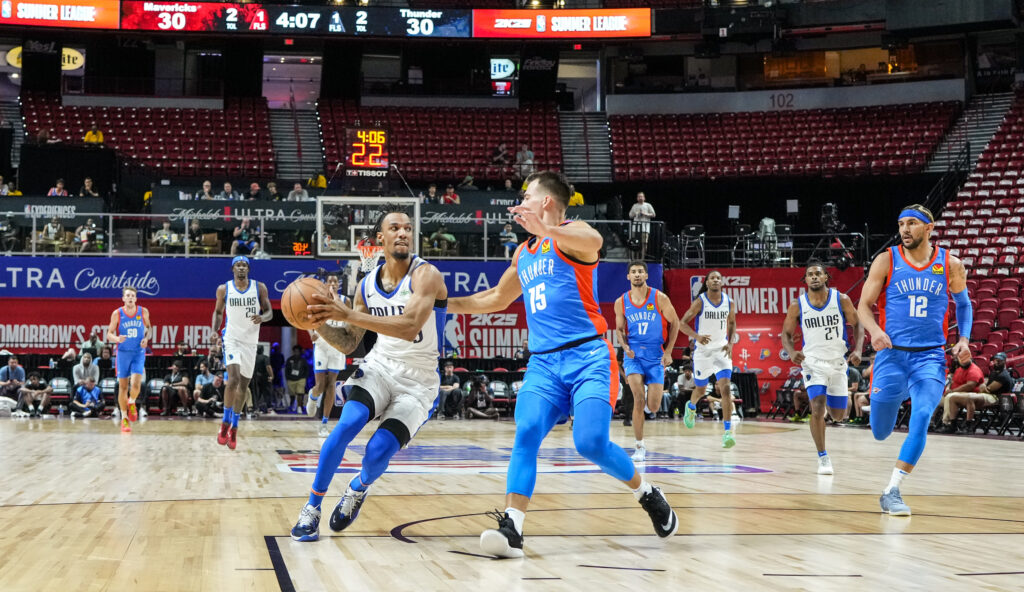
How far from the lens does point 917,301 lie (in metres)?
7.18

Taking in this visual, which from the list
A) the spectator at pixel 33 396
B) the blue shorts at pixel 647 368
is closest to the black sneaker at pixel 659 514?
the blue shorts at pixel 647 368

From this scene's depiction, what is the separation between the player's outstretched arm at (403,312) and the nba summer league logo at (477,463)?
407 cm

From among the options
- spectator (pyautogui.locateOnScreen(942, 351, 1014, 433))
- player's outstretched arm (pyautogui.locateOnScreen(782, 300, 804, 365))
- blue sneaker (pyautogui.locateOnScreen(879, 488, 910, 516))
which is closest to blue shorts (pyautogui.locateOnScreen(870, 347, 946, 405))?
blue sneaker (pyautogui.locateOnScreen(879, 488, 910, 516))

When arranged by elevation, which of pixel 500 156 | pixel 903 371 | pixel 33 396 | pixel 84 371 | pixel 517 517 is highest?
pixel 500 156

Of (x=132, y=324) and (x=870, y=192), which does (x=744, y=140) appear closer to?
(x=870, y=192)

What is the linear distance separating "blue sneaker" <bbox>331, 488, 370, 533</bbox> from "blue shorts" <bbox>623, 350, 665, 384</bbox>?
6.85 metres

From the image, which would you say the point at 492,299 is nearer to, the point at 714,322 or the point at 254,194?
the point at 714,322

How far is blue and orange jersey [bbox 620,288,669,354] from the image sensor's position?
40.2ft

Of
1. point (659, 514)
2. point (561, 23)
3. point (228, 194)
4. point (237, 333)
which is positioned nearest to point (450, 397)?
point (228, 194)

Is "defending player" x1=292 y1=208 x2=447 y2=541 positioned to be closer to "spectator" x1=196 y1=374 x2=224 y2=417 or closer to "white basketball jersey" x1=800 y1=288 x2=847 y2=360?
"white basketball jersey" x1=800 y1=288 x2=847 y2=360

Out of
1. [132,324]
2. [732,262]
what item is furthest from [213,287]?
[732,262]

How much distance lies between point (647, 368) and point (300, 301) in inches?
312

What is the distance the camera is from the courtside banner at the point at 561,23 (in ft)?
114

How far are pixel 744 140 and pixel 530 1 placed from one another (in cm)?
937
